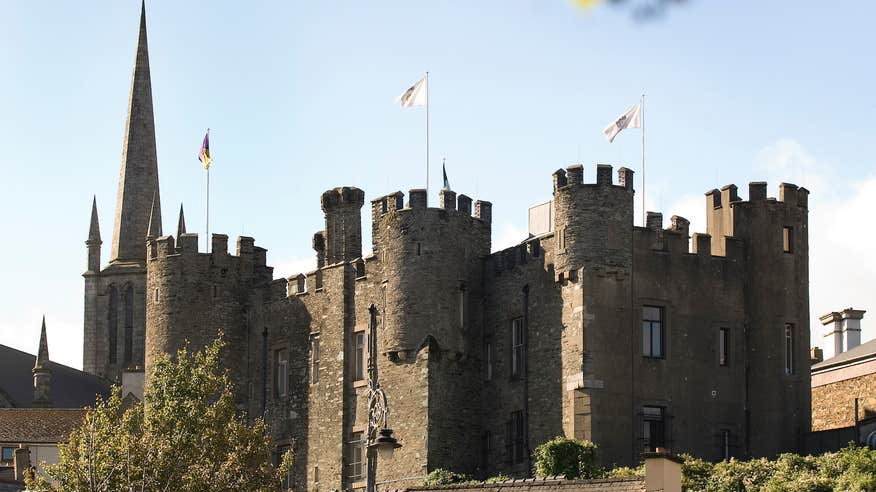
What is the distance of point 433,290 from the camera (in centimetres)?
6400

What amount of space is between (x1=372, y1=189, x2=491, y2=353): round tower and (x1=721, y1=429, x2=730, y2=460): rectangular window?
358 inches

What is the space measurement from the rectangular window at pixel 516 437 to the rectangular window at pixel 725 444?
20.6 feet

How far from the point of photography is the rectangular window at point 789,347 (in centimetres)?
6294

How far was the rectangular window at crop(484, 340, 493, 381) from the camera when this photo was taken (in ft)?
212

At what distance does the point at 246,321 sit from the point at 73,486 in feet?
68.3

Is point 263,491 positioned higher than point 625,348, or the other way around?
point 625,348

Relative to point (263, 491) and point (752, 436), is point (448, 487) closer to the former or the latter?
point (263, 491)

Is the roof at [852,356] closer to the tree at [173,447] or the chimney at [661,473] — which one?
the tree at [173,447]

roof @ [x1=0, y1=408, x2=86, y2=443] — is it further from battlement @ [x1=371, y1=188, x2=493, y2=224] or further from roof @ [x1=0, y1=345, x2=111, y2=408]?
battlement @ [x1=371, y1=188, x2=493, y2=224]

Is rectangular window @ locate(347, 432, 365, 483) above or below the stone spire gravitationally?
below

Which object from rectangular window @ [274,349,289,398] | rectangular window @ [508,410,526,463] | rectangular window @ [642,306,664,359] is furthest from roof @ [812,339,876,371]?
rectangular window @ [274,349,289,398]

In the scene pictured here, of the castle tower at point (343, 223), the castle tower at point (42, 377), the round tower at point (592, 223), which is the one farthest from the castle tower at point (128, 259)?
the round tower at point (592, 223)

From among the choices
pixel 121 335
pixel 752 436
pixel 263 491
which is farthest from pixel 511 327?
pixel 121 335

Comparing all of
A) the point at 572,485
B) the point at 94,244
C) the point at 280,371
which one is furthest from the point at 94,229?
the point at 572,485
